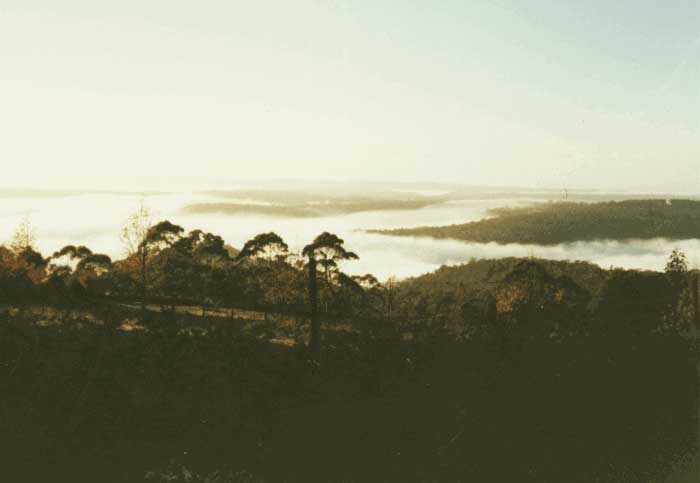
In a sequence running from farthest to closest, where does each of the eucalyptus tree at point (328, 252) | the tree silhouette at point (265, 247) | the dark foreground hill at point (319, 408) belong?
the tree silhouette at point (265, 247), the eucalyptus tree at point (328, 252), the dark foreground hill at point (319, 408)

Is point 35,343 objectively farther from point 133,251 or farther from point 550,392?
point 133,251

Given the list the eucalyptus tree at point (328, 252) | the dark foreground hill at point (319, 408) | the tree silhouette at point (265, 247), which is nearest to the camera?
the dark foreground hill at point (319, 408)

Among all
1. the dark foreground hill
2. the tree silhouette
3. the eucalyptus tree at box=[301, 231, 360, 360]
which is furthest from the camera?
the tree silhouette

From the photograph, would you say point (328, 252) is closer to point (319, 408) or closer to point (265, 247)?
point (265, 247)

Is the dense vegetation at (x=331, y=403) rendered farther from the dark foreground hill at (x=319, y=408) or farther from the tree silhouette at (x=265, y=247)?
the tree silhouette at (x=265, y=247)

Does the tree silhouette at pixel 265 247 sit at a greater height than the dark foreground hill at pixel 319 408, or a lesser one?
greater

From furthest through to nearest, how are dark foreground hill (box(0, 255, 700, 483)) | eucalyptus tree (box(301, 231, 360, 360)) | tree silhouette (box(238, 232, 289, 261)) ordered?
tree silhouette (box(238, 232, 289, 261)) < eucalyptus tree (box(301, 231, 360, 360)) < dark foreground hill (box(0, 255, 700, 483))

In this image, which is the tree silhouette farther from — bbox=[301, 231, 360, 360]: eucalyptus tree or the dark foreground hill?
the dark foreground hill

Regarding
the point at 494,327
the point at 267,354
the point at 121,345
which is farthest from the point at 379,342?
the point at 121,345

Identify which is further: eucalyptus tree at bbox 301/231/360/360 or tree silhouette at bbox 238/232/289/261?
tree silhouette at bbox 238/232/289/261

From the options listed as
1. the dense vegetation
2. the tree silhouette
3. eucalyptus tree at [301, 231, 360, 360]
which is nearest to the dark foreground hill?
the dense vegetation

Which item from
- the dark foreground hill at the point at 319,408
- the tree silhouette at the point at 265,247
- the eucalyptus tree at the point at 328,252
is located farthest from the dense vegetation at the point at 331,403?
the tree silhouette at the point at 265,247

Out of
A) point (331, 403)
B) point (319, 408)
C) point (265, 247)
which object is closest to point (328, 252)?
point (265, 247)
